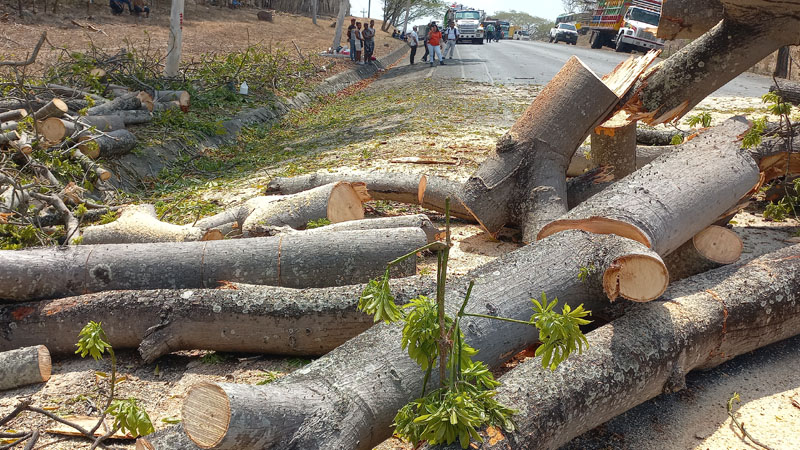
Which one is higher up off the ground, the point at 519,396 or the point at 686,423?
the point at 519,396

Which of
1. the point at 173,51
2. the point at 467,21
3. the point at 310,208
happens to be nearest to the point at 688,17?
the point at 310,208

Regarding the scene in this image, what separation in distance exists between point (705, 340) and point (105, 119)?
8093 mm

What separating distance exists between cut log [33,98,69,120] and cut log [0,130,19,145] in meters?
0.49

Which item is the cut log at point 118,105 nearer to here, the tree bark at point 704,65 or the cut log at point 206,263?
the cut log at point 206,263

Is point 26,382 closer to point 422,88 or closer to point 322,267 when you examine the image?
point 322,267

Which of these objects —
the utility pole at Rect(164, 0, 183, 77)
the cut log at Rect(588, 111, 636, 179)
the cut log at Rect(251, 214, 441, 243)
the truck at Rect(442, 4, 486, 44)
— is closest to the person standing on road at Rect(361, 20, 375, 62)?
the utility pole at Rect(164, 0, 183, 77)

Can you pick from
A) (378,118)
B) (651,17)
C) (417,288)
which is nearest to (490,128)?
(378,118)

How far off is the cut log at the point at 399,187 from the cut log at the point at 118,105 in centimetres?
411

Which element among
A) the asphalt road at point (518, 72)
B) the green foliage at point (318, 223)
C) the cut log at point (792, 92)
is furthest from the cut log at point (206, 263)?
the asphalt road at point (518, 72)

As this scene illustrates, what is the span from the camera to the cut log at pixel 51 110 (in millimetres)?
7234

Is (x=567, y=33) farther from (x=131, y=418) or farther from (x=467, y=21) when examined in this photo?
(x=131, y=418)

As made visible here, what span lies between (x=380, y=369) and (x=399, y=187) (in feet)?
11.2

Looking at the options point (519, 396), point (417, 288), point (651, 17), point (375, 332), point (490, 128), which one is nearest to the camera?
point (519, 396)

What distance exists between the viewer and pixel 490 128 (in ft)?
33.0
